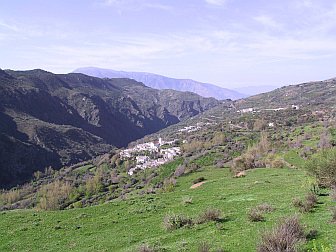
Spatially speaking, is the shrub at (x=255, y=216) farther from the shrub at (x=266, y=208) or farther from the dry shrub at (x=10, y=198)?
the dry shrub at (x=10, y=198)

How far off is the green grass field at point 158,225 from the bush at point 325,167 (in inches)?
58.0

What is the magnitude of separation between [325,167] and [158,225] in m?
9.61

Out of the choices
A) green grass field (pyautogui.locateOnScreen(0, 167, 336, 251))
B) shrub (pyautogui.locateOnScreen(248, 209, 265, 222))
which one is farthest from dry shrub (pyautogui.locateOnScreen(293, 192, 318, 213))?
shrub (pyautogui.locateOnScreen(248, 209, 265, 222))

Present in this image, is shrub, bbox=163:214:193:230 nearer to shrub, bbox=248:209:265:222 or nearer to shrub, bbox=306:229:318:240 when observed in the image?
shrub, bbox=248:209:265:222

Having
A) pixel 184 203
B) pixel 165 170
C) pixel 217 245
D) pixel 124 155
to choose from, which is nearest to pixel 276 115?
pixel 124 155

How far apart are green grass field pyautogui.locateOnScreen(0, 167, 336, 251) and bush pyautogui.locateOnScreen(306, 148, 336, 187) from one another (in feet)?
4.84

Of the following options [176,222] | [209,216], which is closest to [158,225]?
[176,222]

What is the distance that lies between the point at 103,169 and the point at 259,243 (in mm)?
131880

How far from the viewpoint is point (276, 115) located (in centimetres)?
17125

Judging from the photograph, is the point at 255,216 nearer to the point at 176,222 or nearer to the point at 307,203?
the point at 307,203

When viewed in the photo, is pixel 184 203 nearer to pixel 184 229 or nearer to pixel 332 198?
pixel 184 229

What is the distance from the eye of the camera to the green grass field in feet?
51.0

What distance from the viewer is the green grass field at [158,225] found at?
51.0 feet

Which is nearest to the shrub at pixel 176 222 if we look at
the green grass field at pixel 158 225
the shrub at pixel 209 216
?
the green grass field at pixel 158 225
